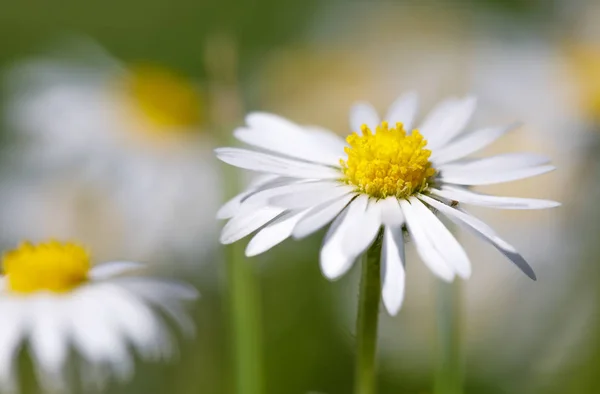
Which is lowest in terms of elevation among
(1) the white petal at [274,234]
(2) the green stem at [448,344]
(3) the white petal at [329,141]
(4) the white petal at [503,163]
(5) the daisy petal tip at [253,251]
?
(2) the green stem at [448,344]

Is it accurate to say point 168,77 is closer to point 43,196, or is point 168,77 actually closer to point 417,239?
point 43,196

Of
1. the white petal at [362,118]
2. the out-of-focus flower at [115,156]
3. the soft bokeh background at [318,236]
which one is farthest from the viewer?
the out-of-focus flower at [115,156]

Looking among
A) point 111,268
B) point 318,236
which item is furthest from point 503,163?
point 318,236

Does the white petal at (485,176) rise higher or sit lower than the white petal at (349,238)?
higher

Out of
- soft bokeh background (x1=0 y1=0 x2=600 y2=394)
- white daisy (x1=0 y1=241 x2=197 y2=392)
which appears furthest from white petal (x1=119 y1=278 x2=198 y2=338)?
soft bokeh background (x1=0 y1=0 x2=600 y2=394)

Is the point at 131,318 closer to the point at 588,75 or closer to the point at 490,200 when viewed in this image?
the point at 490,200

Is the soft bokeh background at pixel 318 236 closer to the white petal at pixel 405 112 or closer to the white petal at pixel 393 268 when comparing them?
the white petal at pixel 405 112

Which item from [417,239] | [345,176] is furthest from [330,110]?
[417,239]

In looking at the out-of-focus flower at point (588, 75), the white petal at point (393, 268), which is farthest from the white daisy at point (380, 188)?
the out-of-focus flower at point (588, 75)
